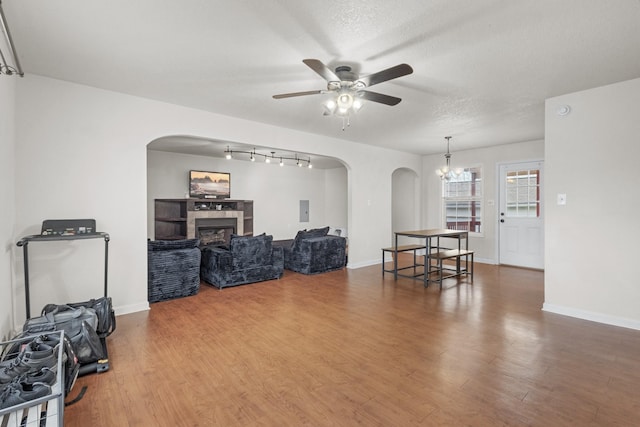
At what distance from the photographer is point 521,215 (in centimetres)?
639

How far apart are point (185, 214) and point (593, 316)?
7.54m

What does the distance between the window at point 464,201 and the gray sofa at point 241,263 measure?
4670 mm

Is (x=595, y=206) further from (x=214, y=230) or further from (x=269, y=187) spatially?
(x=214, y=230)

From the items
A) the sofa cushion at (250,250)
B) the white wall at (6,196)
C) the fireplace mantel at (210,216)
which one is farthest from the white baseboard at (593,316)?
the fireplace mantel at (210,216)

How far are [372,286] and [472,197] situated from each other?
3.89 m

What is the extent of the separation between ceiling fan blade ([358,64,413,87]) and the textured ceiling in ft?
0.85

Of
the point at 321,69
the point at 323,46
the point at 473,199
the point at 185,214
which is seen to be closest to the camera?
the point at 321,69

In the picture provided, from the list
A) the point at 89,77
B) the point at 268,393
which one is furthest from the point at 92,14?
the point at 268,393

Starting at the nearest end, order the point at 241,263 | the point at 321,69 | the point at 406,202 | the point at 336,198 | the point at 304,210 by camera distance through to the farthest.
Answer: the point at 321,69
the point at 241,263
the point at 406,202
the point at 304,210
the point at 336,198

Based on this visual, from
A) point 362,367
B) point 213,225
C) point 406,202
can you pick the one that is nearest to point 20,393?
point 362,367

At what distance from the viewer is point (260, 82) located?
331cm

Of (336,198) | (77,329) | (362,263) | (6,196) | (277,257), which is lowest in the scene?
(362,263)

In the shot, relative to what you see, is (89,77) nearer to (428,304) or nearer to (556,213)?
(428,304)

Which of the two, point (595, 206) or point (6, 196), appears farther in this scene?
point (595, 206)
